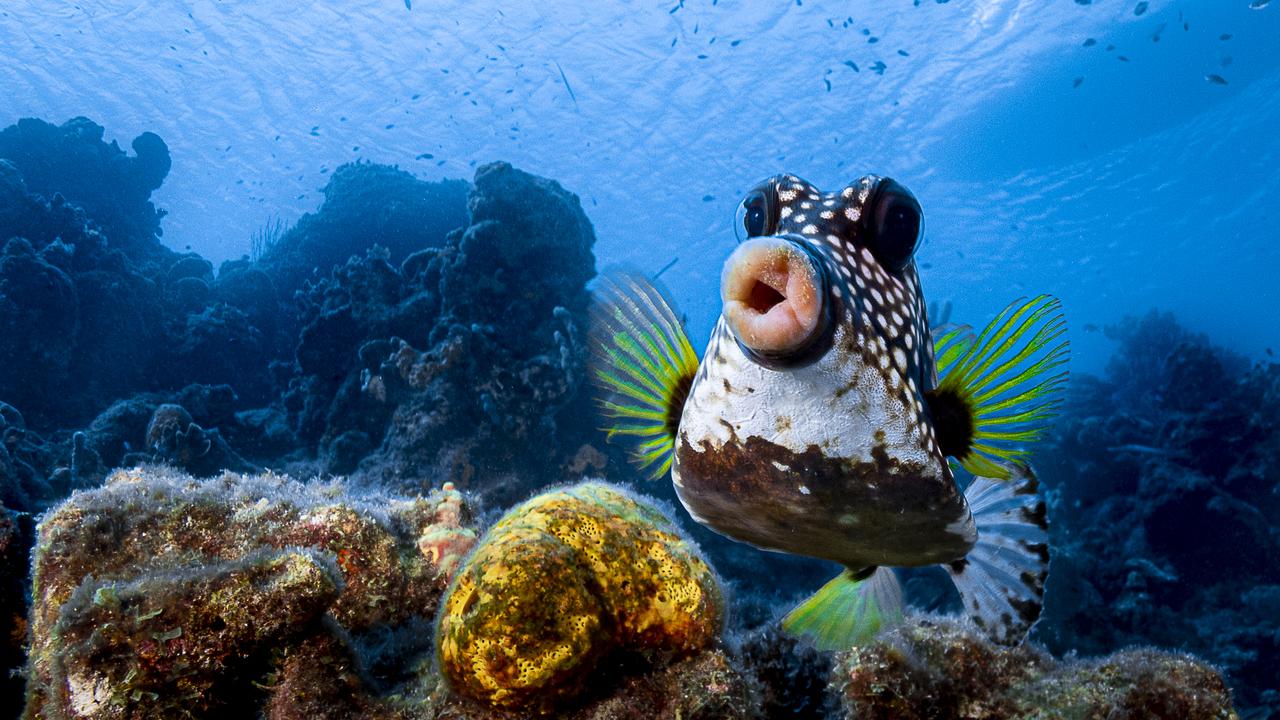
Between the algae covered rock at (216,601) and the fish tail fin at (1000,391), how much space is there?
9.04ft

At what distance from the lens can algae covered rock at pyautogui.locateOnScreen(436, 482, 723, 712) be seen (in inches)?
97.1

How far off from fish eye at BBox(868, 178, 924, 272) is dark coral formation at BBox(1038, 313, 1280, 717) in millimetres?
9455

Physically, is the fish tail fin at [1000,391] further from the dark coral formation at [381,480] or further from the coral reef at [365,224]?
the coral reef at [365,224]

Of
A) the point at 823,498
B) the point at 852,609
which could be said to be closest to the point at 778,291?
the point at 823,498

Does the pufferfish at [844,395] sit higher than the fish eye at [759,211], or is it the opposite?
the fish eye at [759,211]

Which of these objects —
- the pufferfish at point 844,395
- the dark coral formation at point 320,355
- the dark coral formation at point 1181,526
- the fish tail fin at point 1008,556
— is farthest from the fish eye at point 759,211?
the dark coral formation at point 1181,526

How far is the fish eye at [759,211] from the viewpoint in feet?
6.27

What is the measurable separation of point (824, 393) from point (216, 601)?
107 inches

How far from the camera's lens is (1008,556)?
89.9 inches

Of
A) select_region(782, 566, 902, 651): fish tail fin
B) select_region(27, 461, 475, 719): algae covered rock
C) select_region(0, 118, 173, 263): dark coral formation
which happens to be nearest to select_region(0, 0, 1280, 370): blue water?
select_region(0, 118, 173, 263): dark coral formation

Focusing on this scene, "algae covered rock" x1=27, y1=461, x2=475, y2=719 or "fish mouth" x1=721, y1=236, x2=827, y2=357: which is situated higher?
"fish mouth" x1=721, y1=236, x2=827, y2=357

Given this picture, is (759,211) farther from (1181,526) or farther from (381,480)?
(1181,526)

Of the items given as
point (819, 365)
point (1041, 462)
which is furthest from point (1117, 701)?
point (1041, 462)

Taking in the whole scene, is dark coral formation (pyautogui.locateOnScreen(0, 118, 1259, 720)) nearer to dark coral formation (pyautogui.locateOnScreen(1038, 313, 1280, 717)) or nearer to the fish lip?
dark coral formation (pyautogui.locateOnScreen(1038, 313, 1280, 717))
